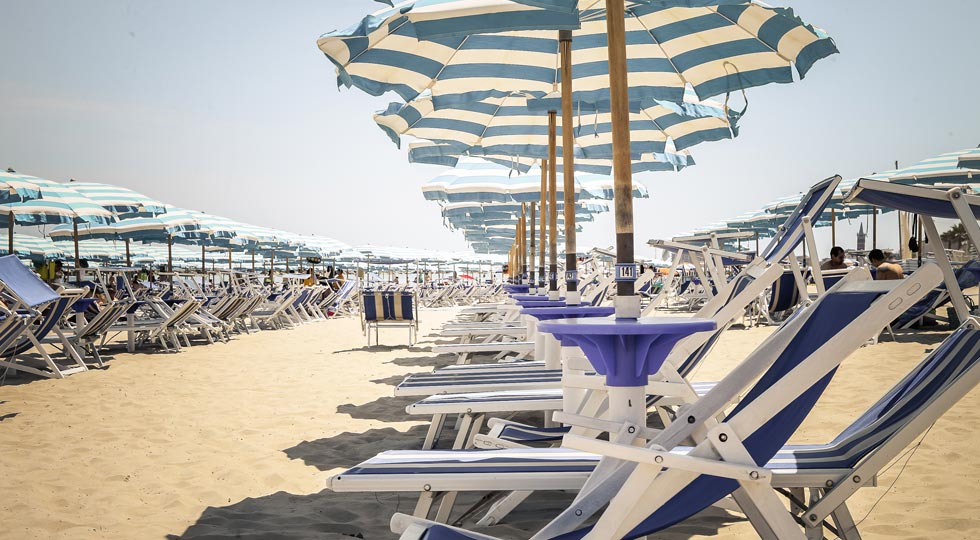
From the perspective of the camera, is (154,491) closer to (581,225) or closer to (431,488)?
(431,488)

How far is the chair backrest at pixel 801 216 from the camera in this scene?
300 cm

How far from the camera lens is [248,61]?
41.0 ft

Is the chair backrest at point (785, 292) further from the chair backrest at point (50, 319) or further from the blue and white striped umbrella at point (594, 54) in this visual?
the chair backrest at point (50, 319)

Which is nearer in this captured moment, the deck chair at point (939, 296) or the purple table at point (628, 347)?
the purple table at point (628, 347)

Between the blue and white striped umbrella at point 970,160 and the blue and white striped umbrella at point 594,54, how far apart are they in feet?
25.1

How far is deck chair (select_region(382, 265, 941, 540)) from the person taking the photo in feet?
4.30

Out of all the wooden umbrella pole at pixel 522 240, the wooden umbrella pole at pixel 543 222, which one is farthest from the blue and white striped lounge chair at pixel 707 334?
the wooden umbrella pole at pixel 522 240

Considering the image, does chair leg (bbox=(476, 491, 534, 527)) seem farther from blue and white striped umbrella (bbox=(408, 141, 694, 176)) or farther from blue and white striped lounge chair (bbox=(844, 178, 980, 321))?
blue and white striped umbrella (bbox=(408, 141, 694, 176))

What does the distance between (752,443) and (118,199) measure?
1511 centimetres

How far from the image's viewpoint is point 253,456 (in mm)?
3609

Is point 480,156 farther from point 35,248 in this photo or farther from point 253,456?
point 35,248

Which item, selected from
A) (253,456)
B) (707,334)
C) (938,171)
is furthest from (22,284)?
(938,171)

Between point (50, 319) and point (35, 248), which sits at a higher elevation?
point (35, 248)

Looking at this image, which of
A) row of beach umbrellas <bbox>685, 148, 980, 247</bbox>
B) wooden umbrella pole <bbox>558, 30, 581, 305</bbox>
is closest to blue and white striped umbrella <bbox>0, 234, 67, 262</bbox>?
row of beach umbrellas <bbox>685, 148, 980, 247</bbox>
